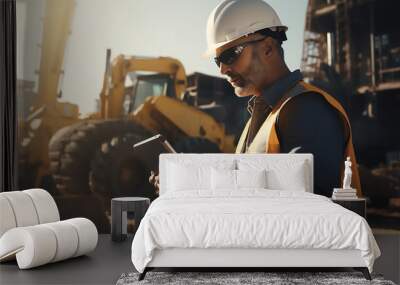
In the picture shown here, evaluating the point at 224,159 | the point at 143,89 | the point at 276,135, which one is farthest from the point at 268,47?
the point at 143,89

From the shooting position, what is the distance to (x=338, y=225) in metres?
4.27

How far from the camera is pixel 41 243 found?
4715mm

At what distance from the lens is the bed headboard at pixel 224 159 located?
6.31 meters

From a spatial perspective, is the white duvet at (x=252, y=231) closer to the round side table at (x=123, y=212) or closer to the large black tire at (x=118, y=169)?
the round side table at (x=123, y=212)

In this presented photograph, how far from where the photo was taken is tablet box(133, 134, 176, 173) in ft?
22.2

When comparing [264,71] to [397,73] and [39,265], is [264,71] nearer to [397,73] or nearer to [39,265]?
[397,73]

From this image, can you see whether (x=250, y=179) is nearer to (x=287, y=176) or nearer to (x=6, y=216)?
(x=287, y=176)

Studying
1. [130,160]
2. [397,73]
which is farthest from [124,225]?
[397,73]

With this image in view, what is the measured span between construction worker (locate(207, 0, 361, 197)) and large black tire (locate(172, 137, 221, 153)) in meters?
0.30

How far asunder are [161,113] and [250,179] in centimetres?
157

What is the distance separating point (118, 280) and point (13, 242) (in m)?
0.99

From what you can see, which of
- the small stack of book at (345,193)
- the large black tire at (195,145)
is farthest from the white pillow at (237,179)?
the large black tire at (195,145)

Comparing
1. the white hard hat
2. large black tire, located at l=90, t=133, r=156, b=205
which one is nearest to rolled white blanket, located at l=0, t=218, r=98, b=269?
large black tire, located at l=90, t=133, r=156, b=205

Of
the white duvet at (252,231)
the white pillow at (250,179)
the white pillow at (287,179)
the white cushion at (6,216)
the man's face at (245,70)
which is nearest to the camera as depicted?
the white duvet at (252,231)
